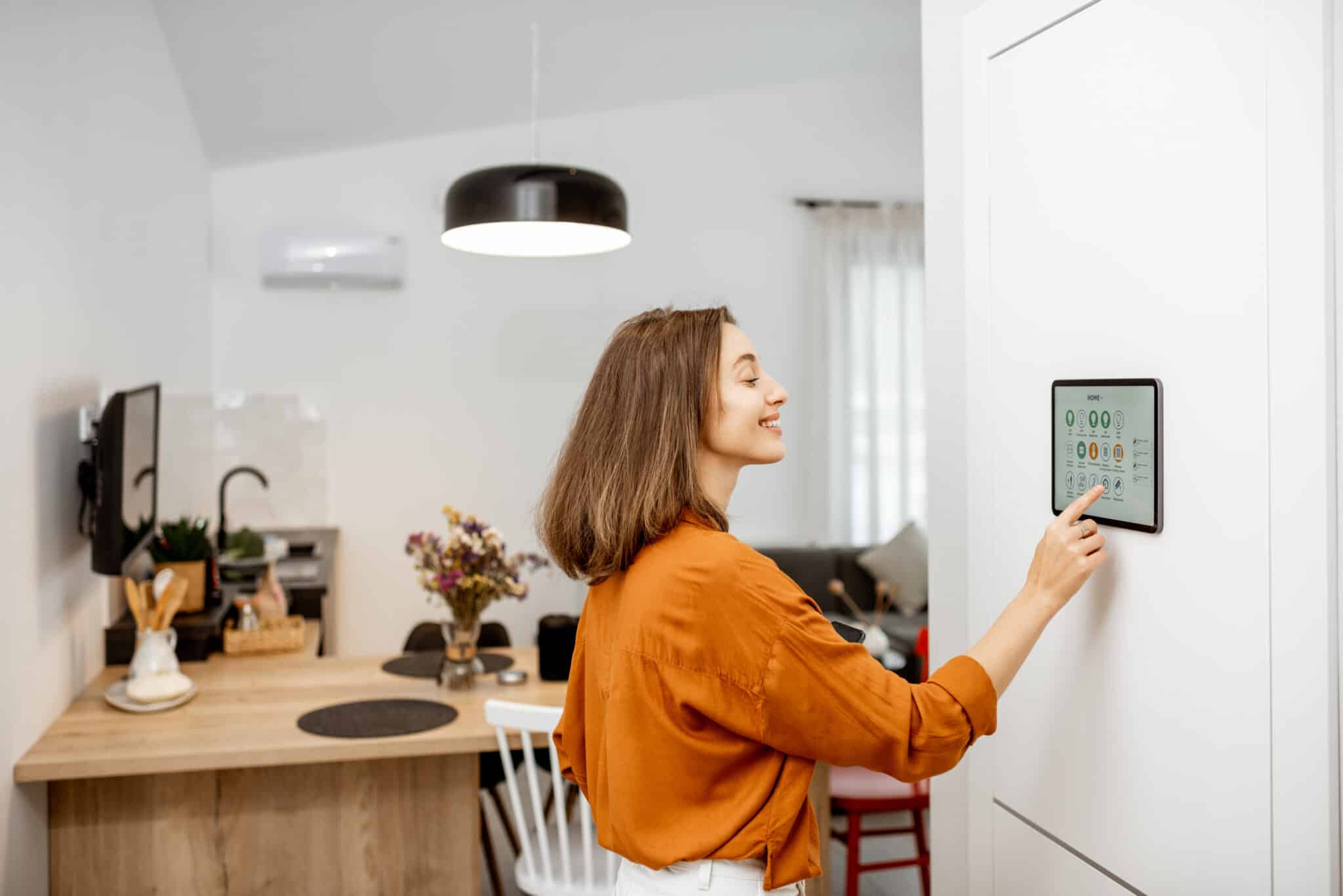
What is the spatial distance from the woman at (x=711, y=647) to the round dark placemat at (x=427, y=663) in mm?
1615

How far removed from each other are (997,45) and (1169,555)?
711mm

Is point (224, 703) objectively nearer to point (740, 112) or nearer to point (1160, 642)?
point (1160, 642)

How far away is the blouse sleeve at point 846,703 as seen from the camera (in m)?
1.16

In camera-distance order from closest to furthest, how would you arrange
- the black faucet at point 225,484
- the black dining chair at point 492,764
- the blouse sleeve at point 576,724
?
the blouse sleeve at point 576,724, the black dining chair at point 492,764, the black faucet at point 225,484

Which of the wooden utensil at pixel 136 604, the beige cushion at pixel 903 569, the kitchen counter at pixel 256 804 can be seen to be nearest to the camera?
the kitchen counter at pixel 256 804

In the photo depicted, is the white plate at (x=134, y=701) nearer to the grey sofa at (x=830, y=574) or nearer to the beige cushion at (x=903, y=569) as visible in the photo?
the grey sofa at (x=830, y=574)

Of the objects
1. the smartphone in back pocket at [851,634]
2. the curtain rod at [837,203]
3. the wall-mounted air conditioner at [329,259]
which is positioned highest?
the curtain rod at [837,203]

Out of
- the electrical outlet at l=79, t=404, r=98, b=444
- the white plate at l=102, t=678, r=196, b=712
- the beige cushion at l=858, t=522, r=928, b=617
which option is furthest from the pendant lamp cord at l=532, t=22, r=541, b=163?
the beige cushion at l=858, t=522, r=928, b=617

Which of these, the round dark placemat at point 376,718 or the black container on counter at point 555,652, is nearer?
the round dark placemat at point 376,718

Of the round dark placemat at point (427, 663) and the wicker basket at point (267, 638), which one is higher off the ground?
the wicker basket at point (267, 638)

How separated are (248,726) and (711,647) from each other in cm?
164

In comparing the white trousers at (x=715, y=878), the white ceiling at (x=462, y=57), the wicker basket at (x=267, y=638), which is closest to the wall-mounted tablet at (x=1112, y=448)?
the white trousers at (x=715, y=878)

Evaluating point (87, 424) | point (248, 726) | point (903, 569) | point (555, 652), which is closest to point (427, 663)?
point (555, 652)

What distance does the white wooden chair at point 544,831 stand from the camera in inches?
86.6
